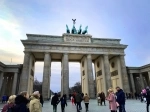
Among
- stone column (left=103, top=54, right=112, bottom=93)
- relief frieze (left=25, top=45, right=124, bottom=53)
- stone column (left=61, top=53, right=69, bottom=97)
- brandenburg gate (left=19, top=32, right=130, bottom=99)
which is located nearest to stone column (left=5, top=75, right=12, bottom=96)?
brandenburg gate (left=19, top=32, right=130, bottom=99)

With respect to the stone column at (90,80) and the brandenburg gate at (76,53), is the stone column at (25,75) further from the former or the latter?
the stone column at (90,80)

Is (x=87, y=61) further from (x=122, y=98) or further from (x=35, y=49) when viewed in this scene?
(x=122, y=98)

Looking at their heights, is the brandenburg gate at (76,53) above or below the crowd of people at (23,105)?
above

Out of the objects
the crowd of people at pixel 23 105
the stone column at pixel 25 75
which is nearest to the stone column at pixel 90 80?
the stone column at pixel 25 75

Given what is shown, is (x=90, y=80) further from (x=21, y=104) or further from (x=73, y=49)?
(x=21, y=104)

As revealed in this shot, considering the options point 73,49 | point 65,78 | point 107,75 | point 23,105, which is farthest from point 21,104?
point 107,75

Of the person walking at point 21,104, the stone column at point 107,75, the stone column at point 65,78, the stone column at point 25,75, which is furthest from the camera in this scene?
the stone column at point 107,75

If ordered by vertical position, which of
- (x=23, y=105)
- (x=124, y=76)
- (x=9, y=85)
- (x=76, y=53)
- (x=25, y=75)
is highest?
(x=76, y=53)

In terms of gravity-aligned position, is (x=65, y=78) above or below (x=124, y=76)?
below

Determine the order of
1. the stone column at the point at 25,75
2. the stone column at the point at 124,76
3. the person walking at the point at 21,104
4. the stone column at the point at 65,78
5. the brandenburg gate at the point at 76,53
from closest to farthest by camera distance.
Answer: the person walking at the point at 21,104 < the stone column at the point at 25,75 < the stone column at the point at 65,78 < the brandenburg gate at the point at 76,53 < the stone column at the point at 124,76

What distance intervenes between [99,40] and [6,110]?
1361 inches

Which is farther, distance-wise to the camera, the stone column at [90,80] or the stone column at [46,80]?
the stone column at [90,80]

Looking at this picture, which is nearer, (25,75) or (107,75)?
(25,75)

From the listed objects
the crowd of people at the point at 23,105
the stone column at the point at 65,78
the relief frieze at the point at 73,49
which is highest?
the relief frieze at the point at 73,49
